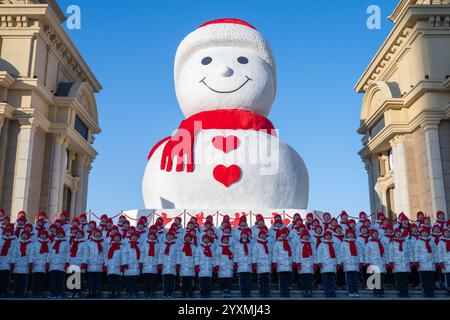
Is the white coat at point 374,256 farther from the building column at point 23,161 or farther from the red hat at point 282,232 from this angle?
the building column at point 23,161

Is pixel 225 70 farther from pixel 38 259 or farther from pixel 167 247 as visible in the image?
pixel 38 259

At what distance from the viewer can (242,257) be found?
8.19 meters

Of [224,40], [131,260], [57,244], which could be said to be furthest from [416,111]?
[57,244]

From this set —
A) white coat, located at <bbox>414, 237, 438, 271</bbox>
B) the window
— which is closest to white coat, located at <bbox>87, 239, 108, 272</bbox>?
white coat, located at <bbox>414, 237, 438, 271</bbox>

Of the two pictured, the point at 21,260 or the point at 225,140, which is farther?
the point at 225,140

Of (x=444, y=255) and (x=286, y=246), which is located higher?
(x=286, y=246)

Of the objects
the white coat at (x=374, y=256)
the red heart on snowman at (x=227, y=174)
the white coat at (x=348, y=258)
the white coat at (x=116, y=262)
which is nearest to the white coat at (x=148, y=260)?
the white coat at (x=116, y=262)

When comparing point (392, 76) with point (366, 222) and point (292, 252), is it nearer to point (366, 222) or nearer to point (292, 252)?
point (366, 222)

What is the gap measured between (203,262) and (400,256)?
3692 mm

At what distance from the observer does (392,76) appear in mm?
20844

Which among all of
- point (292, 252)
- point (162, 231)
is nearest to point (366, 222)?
point (292, 252)

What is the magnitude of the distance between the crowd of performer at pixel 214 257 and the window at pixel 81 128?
498 inches

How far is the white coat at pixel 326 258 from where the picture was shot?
318 inches
